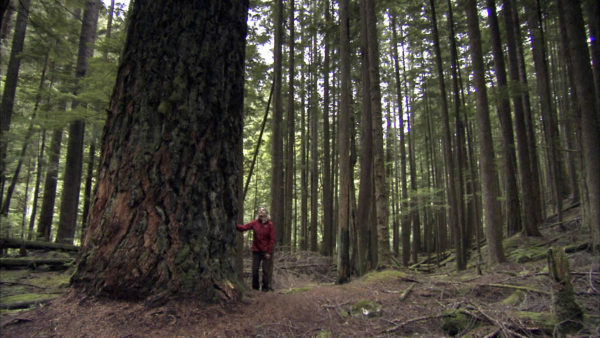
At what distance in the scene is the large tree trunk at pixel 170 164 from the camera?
274cm

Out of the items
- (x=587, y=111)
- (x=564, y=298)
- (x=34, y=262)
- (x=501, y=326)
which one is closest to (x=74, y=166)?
(x=34, y=262)

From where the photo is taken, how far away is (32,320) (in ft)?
7.66

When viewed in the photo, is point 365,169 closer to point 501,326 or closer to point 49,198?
point 501,326

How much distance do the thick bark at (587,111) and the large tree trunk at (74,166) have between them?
12.6 m

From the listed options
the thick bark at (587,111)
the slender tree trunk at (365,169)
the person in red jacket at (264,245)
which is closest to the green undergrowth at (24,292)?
the person in red jacket at (264,245)

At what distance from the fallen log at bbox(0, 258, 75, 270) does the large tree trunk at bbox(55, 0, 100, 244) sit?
14.6 feet

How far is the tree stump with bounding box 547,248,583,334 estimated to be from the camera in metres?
2.79

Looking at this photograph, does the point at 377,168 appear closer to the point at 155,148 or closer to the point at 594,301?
the point at 594,301

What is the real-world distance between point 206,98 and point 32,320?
2.20 metres

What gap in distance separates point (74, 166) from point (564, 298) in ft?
40.8

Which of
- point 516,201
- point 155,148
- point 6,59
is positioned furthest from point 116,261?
point 6,59

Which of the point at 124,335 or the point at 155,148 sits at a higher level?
the point at 155,148

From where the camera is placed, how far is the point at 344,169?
25.3ft

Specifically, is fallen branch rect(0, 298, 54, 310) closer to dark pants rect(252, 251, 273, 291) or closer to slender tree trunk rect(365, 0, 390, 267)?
dark pants rect(252, 251, 273, 291)
